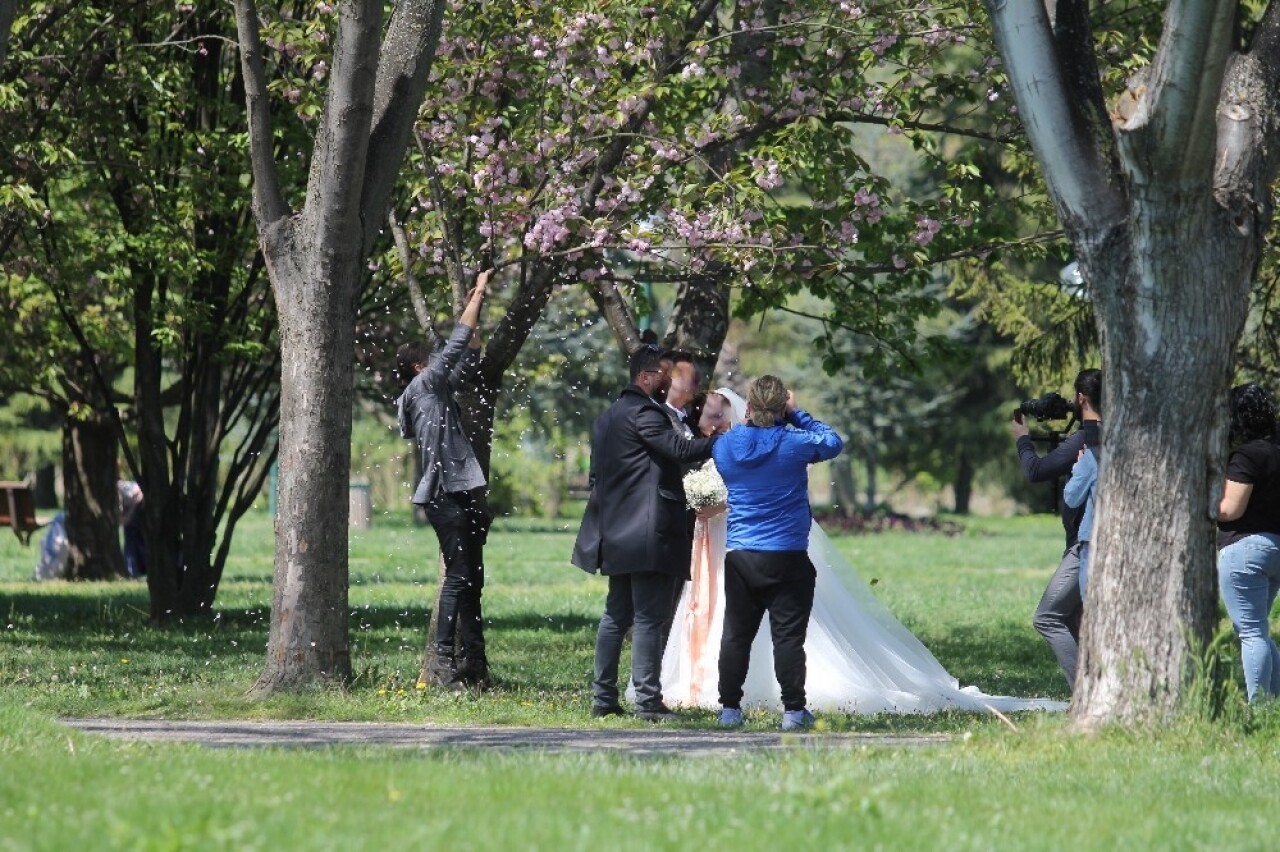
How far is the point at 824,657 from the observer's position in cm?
1201

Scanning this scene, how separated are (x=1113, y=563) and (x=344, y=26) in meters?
5.14

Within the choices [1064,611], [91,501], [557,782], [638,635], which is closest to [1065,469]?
[1064,611]

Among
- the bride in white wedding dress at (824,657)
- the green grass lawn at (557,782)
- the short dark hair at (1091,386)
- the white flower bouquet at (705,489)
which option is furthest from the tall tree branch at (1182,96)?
the white flower bouquet at (705,489)

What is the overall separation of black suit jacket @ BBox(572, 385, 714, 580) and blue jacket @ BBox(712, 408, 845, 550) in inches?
10.7

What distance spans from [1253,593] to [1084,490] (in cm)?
105

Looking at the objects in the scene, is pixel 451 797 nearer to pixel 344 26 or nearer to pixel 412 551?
pixel 344 26

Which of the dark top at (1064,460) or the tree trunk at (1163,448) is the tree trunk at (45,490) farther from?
the tree trunk at (1163,448)

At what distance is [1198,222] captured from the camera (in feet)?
27.3

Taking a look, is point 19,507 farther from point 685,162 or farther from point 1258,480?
point 1258,480

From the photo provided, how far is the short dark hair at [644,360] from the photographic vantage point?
1070cm

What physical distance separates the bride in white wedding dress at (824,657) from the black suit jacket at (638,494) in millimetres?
895

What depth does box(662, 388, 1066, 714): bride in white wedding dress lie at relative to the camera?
1173 cm

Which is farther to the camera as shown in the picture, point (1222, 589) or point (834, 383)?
point (834, 383)

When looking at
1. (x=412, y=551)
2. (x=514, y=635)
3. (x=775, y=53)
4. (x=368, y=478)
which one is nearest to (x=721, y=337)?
(x=775, y=53)
